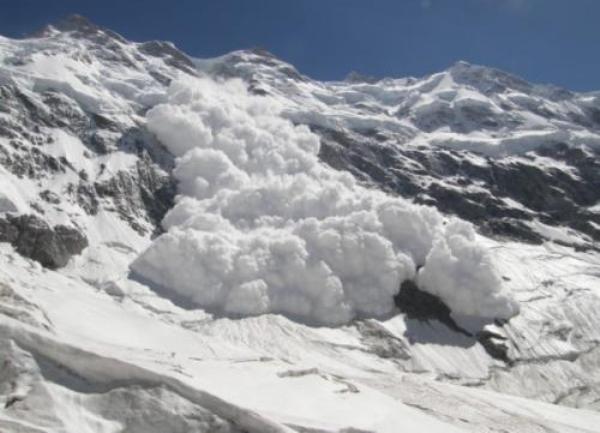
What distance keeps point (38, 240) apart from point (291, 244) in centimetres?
4512

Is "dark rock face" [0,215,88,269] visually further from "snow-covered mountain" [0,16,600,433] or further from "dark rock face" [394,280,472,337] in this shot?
"dark rock face" [394,280,472,337]

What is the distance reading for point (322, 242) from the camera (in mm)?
144375

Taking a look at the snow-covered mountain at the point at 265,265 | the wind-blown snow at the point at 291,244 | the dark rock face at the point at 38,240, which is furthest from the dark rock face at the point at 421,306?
the dark rock face at the point at 38,240

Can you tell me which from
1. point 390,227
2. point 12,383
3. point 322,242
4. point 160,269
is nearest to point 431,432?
point 12,383

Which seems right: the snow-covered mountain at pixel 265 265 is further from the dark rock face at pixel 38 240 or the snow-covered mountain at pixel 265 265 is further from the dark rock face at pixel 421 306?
the dark rock face at pixel 421 306

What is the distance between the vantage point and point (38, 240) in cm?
12262

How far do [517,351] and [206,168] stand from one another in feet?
266

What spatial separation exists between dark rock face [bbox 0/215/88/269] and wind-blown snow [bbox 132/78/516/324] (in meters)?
A: 12.4

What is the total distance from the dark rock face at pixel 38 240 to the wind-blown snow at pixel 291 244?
12.4m

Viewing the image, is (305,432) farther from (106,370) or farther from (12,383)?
(12,383)

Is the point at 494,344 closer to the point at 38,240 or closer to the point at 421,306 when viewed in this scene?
the point at 421,306

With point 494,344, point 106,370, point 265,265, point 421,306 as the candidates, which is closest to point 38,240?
point 265,265

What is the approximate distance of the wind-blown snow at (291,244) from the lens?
13025 cm

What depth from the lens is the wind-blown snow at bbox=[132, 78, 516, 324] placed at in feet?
427
